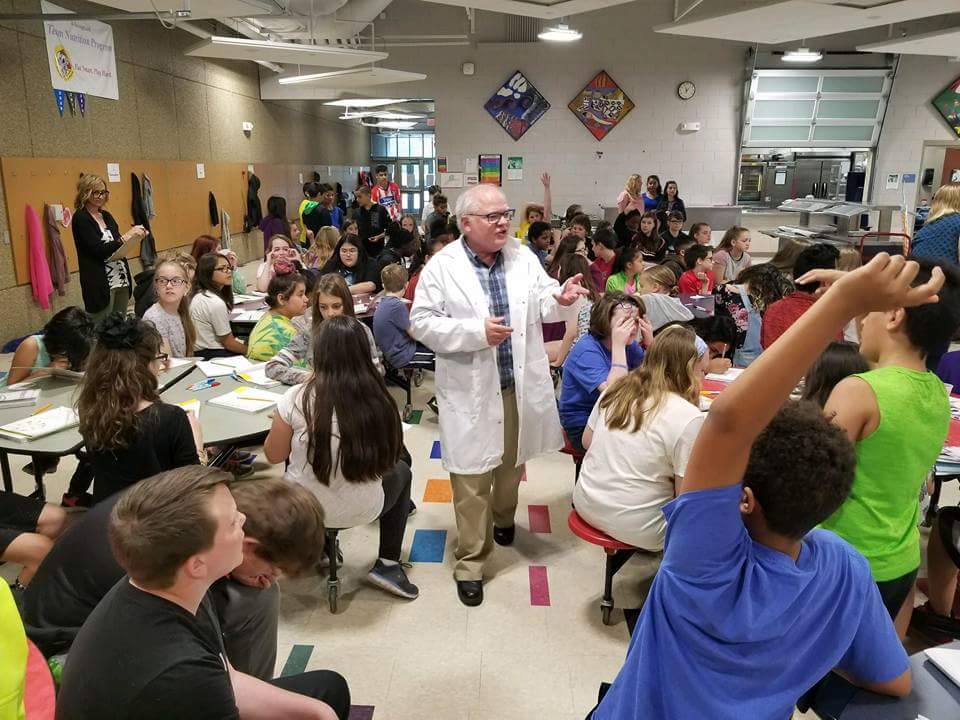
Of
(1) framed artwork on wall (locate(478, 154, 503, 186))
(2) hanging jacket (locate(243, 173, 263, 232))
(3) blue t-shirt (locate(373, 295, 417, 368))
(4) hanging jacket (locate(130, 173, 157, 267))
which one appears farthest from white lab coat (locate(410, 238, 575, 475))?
(2) hanging jacket (locate(243, 173, 263, 232))

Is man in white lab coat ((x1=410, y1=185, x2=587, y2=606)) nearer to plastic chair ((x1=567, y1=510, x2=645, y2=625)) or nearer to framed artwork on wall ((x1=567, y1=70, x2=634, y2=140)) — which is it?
plastic chair ((x1=567, y1=510, x2=645, y2=625))

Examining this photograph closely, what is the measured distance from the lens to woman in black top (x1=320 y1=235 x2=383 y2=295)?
6.30 meters

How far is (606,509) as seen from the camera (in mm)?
2738

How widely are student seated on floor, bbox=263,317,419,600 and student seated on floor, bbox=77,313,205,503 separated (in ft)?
1.24

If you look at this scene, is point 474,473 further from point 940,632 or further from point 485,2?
point 485,2

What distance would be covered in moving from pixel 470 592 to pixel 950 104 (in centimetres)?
1302

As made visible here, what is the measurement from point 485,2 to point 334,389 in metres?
5.67

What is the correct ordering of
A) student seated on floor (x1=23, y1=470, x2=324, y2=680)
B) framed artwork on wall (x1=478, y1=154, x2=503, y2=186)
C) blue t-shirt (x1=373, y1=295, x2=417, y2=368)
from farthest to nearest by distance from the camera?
framed artwork on wall (x1=478, y1=154, x2=503, y2=186) < blue t-shirt (x1=373, y1=295, x2=417, y2=368) < student seated on floor (x1=23, y1=470, x2=324, y2=680)

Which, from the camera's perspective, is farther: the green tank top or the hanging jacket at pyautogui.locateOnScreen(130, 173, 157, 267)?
the hanging jacket at pyautogui.locateOnScreen(130, 173, 157, 267)

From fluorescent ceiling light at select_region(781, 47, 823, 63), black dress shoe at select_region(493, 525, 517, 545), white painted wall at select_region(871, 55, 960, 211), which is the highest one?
fluorescent ceiling light at select_region(781, 47, 823, 63)

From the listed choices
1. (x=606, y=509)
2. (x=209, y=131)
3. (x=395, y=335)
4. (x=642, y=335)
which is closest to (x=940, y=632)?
(x=606, y=509)

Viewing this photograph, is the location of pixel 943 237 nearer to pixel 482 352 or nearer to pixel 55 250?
pixel 482 352

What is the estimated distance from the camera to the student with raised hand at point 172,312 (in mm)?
4230

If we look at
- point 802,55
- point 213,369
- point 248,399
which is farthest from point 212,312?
point 802,55
